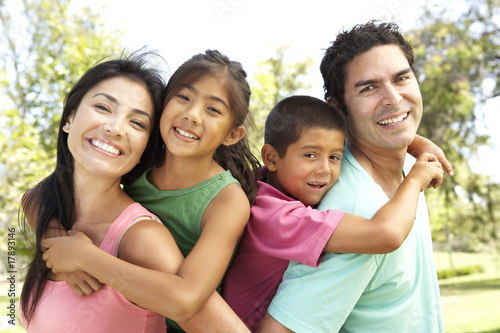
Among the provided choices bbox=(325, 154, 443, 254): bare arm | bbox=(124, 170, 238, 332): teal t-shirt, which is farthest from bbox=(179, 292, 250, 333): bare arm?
bbox=(325, 154, 443, 254): bare arm

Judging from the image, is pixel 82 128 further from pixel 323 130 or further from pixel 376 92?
pixel 376 92

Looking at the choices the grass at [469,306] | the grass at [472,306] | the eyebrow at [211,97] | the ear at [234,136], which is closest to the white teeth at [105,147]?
the eyebrow at [211,97]

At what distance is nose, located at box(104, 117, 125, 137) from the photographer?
1986 millimetres

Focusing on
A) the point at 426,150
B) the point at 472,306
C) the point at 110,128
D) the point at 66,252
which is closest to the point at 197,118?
the point at 110,128

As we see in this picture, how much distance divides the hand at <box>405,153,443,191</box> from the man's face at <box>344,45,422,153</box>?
14 cm

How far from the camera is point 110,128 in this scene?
6.52 ft

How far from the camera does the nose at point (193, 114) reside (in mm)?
2062

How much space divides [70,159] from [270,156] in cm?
93

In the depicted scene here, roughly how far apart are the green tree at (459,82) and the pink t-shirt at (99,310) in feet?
40.6

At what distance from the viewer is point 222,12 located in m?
3.59

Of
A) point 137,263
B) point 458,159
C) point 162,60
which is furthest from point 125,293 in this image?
point 458,159

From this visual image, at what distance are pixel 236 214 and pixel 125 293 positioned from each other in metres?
0.53

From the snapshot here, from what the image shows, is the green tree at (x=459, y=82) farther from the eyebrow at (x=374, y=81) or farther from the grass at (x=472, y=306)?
the eyebrow at (x=374, y=81)

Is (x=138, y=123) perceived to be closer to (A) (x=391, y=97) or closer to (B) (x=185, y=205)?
(B) (x=185, y=205)
